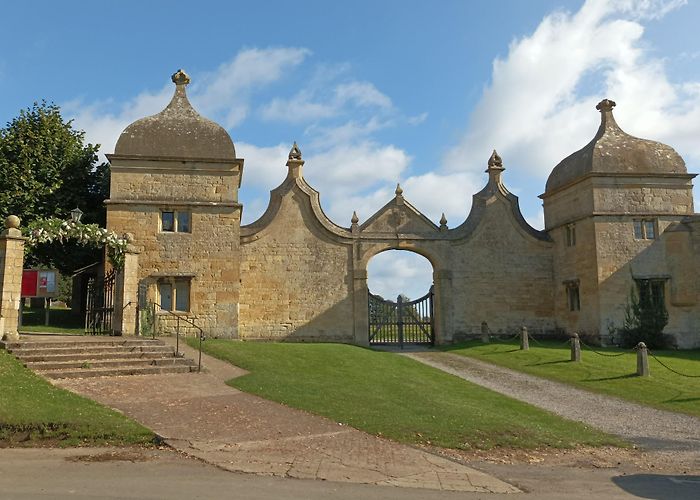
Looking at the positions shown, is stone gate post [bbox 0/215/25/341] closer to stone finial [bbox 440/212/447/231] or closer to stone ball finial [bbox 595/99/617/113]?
stone finial [bbox 440/212/447/231]

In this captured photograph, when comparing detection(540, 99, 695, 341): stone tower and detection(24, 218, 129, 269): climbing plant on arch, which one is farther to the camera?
detection(540, 99, 695, 341): stone tower

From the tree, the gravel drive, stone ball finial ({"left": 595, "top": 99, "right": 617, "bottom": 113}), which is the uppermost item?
stone ball finial ({"left": 595, "top": 99, "right": 617, "bottom": 113})

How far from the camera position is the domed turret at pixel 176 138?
2406 cm

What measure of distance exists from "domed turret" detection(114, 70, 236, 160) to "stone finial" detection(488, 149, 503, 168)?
39.7 feet

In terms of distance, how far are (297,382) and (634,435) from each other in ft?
23.9

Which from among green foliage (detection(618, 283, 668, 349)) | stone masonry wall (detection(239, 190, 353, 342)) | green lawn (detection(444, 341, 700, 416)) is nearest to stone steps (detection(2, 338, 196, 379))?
stone masonry wall (detection(239, 190, 353, 342))

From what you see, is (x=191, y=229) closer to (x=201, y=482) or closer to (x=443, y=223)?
(x=443, y=223)

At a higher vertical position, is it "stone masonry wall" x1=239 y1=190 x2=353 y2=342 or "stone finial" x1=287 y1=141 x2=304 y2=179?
"stone finial" x1=287 y1=141 x2=304 y2=179

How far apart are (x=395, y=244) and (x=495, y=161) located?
658 centimetres

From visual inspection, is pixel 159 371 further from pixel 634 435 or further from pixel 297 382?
pixel 634 435

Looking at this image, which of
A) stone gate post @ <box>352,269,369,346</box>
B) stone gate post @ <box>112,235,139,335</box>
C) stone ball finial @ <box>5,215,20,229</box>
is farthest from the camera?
stone gate post @ <box>352,269,369,346</box>

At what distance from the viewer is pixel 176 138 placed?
24.5m

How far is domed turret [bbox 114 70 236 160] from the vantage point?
78.9 ft

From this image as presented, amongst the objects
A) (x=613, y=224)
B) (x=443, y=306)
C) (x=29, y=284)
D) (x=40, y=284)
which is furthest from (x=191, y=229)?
(x=613, y=224)
